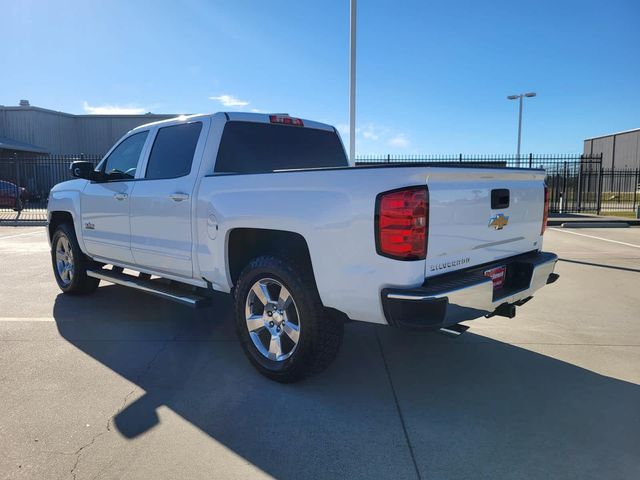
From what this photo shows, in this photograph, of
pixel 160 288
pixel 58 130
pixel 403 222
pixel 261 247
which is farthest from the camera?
pixel 58 130

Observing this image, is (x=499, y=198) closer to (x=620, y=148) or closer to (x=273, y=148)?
(x=273, y=148)

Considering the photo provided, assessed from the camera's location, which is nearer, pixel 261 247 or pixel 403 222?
pixel 403 222

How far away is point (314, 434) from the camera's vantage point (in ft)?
9.21

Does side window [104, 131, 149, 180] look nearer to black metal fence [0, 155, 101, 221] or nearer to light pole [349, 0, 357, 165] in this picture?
light pole [349, 0, 357, 165]

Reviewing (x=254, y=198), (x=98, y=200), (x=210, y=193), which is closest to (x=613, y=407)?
(x=254, y=198)

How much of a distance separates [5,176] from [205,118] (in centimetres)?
3279

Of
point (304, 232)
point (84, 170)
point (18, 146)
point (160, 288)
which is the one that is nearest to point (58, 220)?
point (84, 170)

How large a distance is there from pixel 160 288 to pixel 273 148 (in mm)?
1705

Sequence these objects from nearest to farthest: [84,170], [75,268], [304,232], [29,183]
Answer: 1. [304,232]
2. [84,170]
3. [75,268]
4. [29,183]

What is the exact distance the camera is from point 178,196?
406cm

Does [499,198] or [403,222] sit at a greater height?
[499,198]

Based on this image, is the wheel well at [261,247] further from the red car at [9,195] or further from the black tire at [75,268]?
the red car at [9,195]

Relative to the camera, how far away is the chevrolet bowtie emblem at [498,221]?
3.31 metres

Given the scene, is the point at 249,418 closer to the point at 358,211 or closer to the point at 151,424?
the point at 151,424
